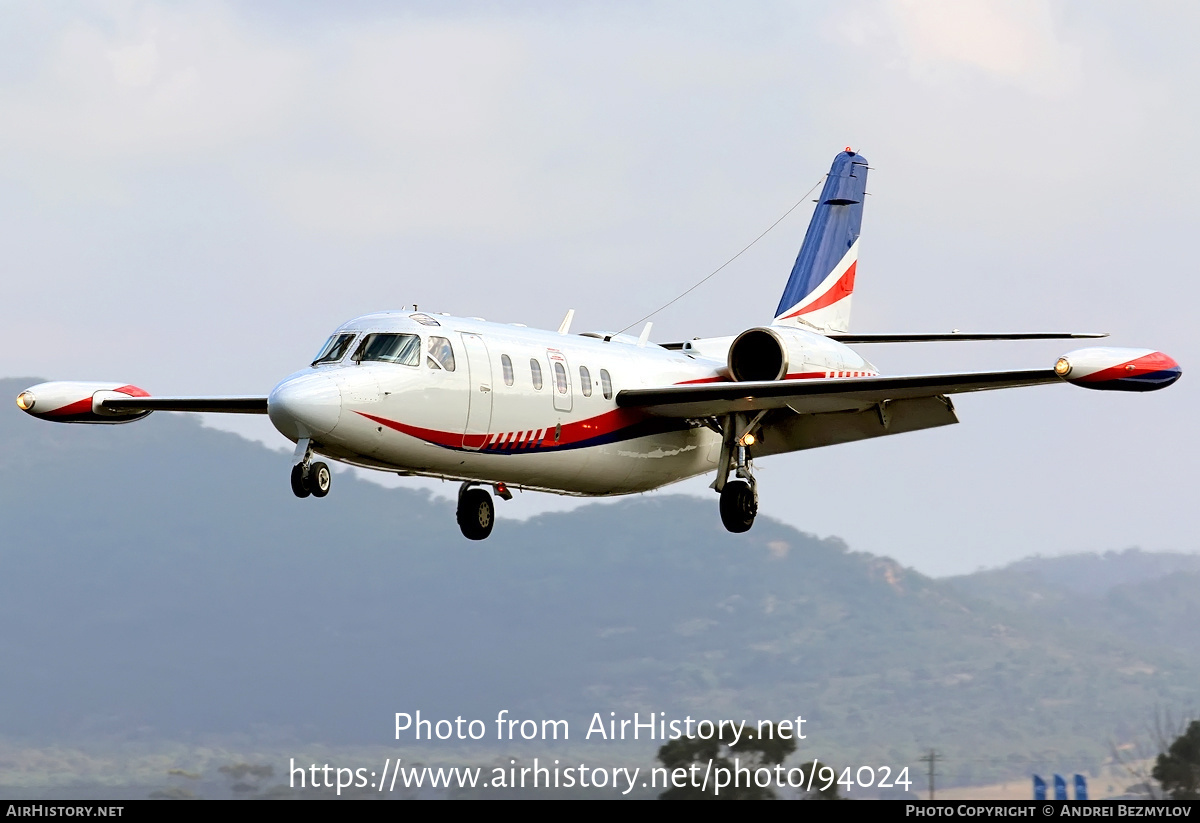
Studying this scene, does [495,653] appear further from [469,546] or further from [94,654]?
[469,546]

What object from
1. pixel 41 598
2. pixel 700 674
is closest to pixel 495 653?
pixel 700 674

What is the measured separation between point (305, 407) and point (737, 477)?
986 cm

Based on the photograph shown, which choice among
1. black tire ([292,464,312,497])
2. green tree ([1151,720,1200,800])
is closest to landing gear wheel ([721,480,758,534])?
black tire ([292,464,312,497])

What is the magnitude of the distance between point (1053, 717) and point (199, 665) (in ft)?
129

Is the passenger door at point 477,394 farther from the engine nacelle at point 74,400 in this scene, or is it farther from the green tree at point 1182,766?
the green tree at point 1182,766

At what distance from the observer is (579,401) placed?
29.8 metres

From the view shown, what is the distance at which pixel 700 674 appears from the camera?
7181cm

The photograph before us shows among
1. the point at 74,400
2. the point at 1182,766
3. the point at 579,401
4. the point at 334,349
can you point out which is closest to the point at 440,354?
the point at 334,349

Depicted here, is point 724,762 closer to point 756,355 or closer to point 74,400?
point 756,355

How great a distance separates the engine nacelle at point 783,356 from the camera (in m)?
32.1

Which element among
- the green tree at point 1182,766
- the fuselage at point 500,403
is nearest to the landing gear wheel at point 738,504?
the fuselage at point 500,403

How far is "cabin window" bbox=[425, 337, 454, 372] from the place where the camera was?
27.0 meters

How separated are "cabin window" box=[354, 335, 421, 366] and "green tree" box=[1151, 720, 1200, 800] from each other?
20123 millimetres

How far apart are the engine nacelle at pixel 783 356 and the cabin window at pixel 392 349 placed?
777 centimetres
